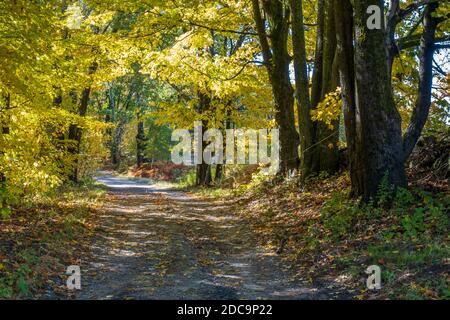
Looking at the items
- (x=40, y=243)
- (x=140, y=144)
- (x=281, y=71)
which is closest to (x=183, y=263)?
(x=40, y=243)

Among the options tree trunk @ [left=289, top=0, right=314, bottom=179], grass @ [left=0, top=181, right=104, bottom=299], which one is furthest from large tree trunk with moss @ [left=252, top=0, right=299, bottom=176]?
grass @ [left=0, top=181, right=104, bottom=299]

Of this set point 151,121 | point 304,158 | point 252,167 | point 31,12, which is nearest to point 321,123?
point 304,158

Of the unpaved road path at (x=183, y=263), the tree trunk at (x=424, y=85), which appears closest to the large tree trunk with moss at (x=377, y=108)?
the tree trunk at (x=424, y=85)

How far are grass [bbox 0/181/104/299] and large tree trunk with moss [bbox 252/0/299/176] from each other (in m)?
6.74

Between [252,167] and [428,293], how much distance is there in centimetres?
1943

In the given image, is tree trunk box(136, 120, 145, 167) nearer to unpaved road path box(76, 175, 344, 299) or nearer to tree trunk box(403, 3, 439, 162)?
unpaved road path box(76, 175, 344, 299)

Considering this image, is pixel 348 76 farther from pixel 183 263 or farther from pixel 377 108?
pixel 183 263

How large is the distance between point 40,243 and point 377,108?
6837 mm

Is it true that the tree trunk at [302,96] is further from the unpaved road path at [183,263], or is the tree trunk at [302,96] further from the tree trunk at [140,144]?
the tree trunk at [140,144]

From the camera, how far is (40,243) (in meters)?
8.58

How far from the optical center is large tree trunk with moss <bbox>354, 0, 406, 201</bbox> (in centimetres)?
891

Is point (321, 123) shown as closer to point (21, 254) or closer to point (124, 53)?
point (124, 53)

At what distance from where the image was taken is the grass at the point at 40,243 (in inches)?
253

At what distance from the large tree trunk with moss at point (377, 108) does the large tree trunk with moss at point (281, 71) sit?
6.48m
